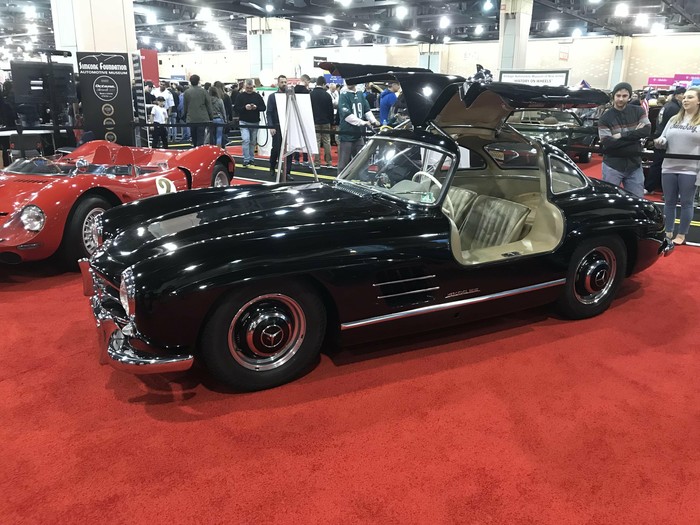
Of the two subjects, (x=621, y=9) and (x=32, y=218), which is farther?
(x=621, y=9)

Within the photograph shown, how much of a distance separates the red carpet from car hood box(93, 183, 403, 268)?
799mm

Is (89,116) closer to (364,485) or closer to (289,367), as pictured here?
(289,367)

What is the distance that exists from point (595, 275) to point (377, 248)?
1.95 metres

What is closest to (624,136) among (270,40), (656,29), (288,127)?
(288,127)

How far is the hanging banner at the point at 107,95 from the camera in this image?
952 centimetres

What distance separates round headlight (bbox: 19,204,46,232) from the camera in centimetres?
458

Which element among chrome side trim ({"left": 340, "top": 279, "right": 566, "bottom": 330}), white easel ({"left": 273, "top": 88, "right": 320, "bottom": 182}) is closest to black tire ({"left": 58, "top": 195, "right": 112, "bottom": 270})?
chrome side trim ({"left": 340, "top": 279, "right": 566, "bottom": 330})

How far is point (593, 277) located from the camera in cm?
410

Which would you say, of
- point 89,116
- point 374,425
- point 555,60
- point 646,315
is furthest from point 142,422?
point 555,60

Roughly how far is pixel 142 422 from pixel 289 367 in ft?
2.63

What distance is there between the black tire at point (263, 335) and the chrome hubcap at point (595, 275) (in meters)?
2.12

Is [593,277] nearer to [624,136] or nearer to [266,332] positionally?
[624,136]

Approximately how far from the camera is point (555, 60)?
29.3m

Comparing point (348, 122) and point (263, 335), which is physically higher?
point (348, 122)
